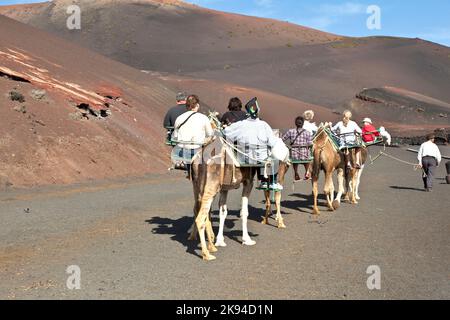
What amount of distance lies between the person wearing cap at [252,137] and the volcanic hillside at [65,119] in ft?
39.9

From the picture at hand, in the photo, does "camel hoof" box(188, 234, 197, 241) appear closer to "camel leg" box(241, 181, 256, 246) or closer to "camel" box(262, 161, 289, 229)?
"camel leg" box(241, 181, 256, 246)

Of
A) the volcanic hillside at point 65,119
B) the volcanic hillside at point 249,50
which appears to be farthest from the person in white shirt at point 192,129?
the volcanic hillside at point 249,50

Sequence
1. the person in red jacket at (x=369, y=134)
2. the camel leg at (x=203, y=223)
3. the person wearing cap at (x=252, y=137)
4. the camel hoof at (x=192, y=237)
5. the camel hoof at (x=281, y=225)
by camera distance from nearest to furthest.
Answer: the camel leg at (x=203, y=223) < the person wearing cap at (x=252, y=137) < the camel hoof at (x=192, y=237) < the camel hoof at (x=281, y=225) < the person in red jacket at (x=369, y=134)

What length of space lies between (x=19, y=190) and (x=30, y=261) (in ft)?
34.6

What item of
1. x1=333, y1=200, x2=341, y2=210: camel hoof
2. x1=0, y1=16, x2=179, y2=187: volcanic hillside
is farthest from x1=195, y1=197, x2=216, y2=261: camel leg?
x1=0, y1=16, x2=179, y2=187: volcanic hillside

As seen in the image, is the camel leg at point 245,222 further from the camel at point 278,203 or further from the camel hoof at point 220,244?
the camel at point 278,203

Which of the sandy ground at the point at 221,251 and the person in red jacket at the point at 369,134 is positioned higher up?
the person in red jacket at the point at 369,134

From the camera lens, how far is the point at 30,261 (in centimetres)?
897

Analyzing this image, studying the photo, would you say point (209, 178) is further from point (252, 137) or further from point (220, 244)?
point (220, 244)

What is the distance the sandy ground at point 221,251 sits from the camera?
732 centimetres

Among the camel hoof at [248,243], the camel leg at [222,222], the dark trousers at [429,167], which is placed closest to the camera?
the camel leg at [222,222]

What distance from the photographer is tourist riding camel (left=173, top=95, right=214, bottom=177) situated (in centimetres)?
980

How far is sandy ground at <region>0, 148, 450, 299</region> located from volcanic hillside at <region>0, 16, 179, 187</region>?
529 cm
